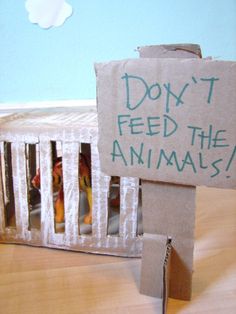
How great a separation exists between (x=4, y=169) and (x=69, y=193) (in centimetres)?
17

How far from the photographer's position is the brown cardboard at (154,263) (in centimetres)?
53

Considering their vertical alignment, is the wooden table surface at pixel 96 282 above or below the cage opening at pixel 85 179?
below

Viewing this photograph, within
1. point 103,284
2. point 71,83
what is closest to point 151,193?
point 103,284

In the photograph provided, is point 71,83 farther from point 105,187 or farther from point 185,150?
point 185,150

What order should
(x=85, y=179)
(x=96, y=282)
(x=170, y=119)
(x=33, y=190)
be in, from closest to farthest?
(x=170, y=119) < (x=96, y=282) < (x=85, y=179) < (x=33, y=190)

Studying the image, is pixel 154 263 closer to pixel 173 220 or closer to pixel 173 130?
pixel 173 220

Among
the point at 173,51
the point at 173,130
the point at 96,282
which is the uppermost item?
the point at 173,51

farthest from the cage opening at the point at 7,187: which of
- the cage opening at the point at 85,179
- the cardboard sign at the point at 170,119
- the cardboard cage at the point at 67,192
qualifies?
the cardboard sign at the point at 170,119

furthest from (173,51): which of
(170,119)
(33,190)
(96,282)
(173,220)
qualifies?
(33,190)

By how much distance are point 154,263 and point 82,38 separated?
71 centimetres

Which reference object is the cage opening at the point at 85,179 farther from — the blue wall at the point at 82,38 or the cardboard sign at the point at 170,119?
the blue wall at the point at 82,38

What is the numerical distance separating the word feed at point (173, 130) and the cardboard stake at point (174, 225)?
51 mm

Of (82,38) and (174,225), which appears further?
(82,38)

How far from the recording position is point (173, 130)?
1.51 ft
